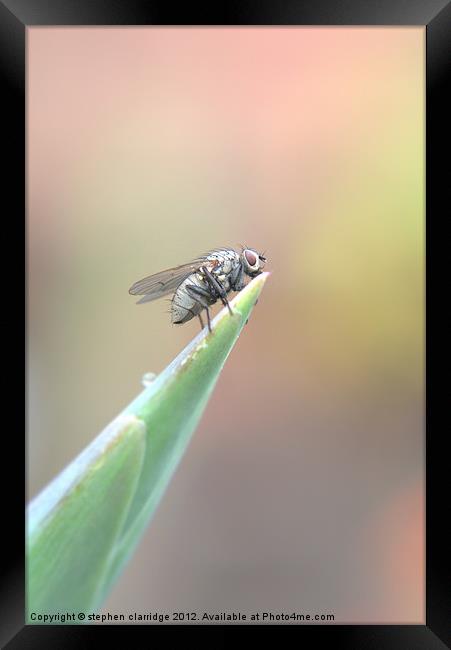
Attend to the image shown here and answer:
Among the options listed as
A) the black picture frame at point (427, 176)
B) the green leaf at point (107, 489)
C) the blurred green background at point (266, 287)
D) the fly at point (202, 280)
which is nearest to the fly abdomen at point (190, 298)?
the fly at point (202, 280)

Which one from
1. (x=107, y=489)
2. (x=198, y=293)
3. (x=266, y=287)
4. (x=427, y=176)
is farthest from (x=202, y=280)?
(x=266, y=287)

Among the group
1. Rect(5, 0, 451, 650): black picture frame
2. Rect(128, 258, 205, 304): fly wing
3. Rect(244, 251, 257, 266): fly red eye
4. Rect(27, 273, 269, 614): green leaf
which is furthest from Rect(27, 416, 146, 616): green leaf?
Rect(244, 251, 257, 266): fly red eye

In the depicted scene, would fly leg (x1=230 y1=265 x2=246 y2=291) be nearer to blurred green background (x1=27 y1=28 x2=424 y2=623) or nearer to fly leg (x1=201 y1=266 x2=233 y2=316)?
fly leg (x1=201 y1=266 x2=233 y2=316)

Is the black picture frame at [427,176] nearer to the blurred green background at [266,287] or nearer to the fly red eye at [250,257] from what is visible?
the fly red eye at [250,257]

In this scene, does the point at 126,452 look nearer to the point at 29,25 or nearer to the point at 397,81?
the point at 29,25

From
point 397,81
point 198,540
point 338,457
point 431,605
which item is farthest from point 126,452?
point 397,81
